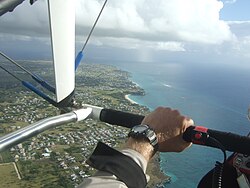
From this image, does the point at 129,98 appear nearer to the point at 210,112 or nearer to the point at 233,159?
the point at 210,112

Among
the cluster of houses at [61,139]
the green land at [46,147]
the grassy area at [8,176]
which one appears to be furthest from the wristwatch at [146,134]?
the grassy area at [8,176]

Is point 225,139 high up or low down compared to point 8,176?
up

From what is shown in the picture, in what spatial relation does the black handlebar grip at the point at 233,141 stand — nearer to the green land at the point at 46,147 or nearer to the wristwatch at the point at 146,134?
the wristwatch at the point at 146,134

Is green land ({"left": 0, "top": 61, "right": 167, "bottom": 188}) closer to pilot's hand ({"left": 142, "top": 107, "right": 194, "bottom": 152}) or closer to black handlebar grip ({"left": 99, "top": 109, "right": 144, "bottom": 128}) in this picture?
black handlebar grip ({"left": 99, "top": 109, "right": 144, "bottom": 128})

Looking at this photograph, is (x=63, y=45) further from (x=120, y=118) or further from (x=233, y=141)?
(x=233, y=141)

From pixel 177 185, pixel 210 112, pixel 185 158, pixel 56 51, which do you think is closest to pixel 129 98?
pixel 210 112

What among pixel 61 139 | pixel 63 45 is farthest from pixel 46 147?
pixel 63 45
